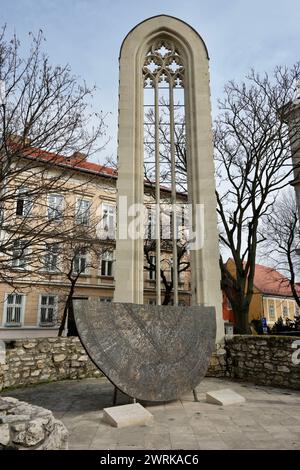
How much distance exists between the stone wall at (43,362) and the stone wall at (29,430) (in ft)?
14.9

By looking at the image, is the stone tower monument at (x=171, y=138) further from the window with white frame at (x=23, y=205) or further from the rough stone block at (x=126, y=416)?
the rough stone block at (x=126, y=416)

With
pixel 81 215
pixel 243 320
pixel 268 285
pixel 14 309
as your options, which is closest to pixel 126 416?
pixel 81 215

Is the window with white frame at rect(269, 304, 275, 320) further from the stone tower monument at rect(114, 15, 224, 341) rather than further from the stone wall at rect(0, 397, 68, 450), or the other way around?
the stone wall at rect(0, 397, 68, 450)

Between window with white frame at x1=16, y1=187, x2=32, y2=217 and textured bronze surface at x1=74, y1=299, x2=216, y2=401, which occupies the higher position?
window with white frame at x1=16, y1=187, x2=32, y2=217

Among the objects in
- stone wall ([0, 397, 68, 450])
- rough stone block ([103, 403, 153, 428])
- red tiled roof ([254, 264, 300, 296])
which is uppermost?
red tiled roof ([254, 264, 300, 296])

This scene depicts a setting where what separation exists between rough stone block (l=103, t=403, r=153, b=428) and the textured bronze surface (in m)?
0.20

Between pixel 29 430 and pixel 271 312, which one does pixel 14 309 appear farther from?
pixel 271 312

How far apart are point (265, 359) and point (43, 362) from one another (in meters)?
5.08

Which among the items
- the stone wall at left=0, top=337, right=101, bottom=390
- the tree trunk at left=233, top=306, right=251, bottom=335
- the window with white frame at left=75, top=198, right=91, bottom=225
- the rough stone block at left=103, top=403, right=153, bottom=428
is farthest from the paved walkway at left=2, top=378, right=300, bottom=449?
the tree trunk at left=233, top=306, right=251, bottom=335

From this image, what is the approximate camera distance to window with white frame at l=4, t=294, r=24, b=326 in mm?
18078

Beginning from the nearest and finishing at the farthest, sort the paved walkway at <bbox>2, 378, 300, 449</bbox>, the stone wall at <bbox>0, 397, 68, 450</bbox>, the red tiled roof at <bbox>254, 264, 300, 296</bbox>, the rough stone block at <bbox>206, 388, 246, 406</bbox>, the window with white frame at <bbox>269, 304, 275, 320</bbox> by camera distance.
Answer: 1. the stone wall at <bbox>0, 397, 68, 450</bbox>
2. the paved walkway at <bbox>2, 378, 300, 449</bbox>
3. the rough stone block at <bbox>206, 388, 246, 406</bbox>
4. the window with white frame at <bbox>269, 304, 275, 320</bbox>
5. the red tiled roof at <bbox>254, 264, 300, 296</bbox>

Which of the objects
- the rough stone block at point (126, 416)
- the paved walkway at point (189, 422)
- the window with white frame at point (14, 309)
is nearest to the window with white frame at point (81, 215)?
the paved walkway at point (189, 422)

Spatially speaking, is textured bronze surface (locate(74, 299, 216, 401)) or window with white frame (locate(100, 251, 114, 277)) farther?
window with white frame (locate(100, 251, 114, 277))

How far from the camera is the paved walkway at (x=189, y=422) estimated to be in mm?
3467
